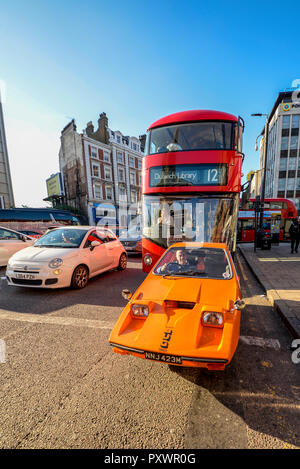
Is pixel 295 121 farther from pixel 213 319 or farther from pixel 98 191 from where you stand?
pixel 213 319

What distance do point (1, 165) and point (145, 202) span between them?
23.6 meters

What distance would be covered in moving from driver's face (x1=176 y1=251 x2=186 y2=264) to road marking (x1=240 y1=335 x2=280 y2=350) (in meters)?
1.57

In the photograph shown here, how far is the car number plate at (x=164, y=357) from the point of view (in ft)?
7.30

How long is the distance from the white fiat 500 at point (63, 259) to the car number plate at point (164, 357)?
3.79 metres

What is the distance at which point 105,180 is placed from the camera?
1175 inches

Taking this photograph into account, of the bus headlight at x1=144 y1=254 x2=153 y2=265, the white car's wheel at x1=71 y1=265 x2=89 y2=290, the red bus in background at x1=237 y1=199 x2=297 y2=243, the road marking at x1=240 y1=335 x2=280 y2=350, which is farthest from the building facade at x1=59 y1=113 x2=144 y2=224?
the road marking at x1=240 y1=335 x2=280 y2=350

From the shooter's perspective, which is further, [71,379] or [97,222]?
[97,222]

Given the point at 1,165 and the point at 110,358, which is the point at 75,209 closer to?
the point at 1,165

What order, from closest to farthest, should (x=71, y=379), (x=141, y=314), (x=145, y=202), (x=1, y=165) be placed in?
1. (x=71, y=379)
2. (x=141, y=314)
3. (x=145, y=202)
4. (x=1, y=165)

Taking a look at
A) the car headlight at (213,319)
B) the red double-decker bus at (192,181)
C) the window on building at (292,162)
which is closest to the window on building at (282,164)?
the window on building at (292,162)

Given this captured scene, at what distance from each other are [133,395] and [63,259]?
396 cm

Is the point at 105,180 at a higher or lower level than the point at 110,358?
higher

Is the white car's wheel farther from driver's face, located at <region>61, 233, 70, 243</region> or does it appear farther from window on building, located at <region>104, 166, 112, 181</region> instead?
window on building, located at <region>104, 166, 112, 181</region>

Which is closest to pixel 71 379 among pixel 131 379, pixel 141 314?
pixel 131 379
